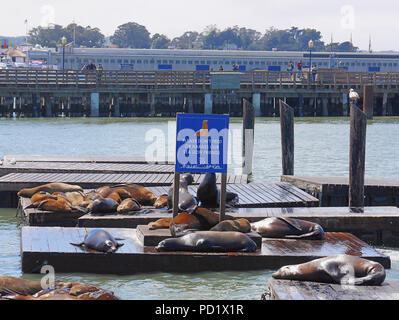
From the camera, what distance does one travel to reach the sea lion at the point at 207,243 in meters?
9.98

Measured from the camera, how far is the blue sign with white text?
401 inches

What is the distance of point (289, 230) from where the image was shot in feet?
35.4

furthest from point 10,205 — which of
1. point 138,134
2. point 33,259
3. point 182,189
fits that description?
point 138,134

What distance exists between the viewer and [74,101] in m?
49.3

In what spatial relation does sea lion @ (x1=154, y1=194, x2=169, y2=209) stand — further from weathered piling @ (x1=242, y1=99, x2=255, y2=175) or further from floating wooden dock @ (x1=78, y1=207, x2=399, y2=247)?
weathered piling @ (x1=242, y1=99, x2=255, y2=175)

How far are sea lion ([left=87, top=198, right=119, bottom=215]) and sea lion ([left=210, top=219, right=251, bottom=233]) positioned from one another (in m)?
2.33

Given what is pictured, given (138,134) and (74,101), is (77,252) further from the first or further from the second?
(74,101)

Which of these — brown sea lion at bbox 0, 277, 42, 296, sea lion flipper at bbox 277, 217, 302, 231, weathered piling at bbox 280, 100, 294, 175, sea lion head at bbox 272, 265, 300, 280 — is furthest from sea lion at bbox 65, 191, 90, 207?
weathered piling at bbox 280, 100, 294, 175

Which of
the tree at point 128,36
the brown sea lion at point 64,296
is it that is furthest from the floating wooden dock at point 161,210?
the tree at point 128,36

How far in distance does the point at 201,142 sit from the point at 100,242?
5.65 ft

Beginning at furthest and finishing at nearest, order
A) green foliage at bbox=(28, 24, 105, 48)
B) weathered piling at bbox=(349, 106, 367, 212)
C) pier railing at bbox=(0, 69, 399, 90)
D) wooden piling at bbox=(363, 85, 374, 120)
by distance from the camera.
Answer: green foliage at bbox=(28, 24, 105, 48), pier railing at bbox=(0, 69, 399, 90), wooden piling at bbox=(363, 85, 374, 120), weathered piling at bbox=(349, 106, 367, 212)

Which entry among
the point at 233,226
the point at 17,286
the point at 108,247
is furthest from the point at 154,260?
the point at 17,286

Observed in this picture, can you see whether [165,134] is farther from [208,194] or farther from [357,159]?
[208,194]

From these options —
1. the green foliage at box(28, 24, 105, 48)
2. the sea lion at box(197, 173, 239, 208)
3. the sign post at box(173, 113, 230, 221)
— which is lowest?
the sea lion at box(197, 173, 239, 208)
